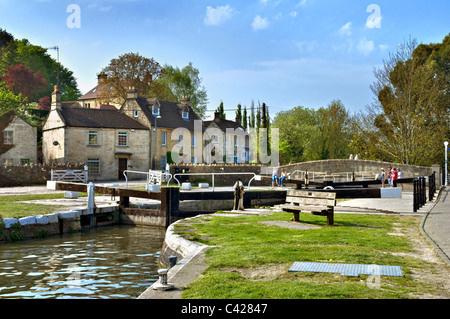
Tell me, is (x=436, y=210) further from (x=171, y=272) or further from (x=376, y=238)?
(x=171, y=272)

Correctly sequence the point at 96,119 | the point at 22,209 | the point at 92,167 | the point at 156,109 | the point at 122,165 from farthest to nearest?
the point at 156,109, the point at 122,165, the point at 96,119, the point at 92,167, the point at 22,209

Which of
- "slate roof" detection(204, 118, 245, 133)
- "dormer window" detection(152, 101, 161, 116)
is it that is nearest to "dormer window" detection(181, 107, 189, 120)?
"dormer window" detection(152, 101, 161, 116)

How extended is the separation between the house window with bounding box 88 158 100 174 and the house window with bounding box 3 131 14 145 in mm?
8904

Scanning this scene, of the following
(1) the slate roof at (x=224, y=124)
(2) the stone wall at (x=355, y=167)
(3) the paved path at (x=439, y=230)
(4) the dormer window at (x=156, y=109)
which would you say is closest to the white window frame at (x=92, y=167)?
(4) the dormer window at (x=156, y=109)

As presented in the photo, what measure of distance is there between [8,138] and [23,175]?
41.8ft

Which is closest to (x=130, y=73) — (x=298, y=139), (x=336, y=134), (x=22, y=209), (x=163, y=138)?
(x=163, y=138)

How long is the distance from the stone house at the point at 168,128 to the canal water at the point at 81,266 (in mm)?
35850

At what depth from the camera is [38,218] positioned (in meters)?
17.8

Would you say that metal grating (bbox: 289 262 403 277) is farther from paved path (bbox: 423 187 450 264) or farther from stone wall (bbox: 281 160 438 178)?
stone wall (bbox: 281 160 438 178)

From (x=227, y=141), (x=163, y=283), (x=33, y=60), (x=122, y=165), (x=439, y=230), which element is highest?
(x=33, y=60)

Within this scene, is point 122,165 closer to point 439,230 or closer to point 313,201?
point 313,201

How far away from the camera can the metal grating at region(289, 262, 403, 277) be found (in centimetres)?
711

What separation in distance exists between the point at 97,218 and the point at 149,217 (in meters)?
2.36

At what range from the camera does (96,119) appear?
52625mm
